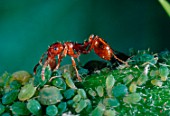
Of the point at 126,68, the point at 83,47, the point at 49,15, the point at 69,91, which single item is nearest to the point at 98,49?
the point at 83,47

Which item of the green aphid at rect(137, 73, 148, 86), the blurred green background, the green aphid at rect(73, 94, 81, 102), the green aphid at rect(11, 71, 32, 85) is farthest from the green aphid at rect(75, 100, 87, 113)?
the blurred green background

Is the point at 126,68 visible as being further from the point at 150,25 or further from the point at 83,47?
the point at 150,25

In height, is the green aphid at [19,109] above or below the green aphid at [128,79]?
below

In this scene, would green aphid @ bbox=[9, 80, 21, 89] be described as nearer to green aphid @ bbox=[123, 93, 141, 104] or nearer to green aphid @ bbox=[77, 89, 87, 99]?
green aphid @ bbox=[77, 89, 87, 99]

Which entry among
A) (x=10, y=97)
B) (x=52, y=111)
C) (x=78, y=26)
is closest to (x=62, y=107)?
(x=52, y=111)

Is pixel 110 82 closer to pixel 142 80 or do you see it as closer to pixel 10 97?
pixel 142 80

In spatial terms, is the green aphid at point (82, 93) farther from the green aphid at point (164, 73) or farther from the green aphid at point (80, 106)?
the green aphid at point (164, 73)

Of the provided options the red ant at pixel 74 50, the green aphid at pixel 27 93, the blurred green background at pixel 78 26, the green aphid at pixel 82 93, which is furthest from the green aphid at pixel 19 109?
the blurred green background at pixel 78 26
